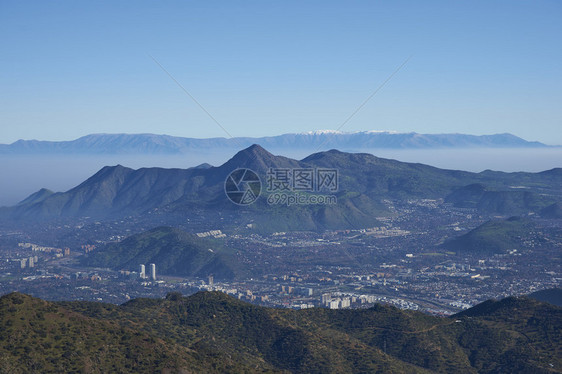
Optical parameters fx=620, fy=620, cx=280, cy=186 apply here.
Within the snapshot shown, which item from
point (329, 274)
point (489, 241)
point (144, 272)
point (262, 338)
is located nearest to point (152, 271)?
point (144, 272)

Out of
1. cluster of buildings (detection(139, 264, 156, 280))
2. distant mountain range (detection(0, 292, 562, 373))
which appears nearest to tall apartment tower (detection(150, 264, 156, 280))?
cluster of buildings (detection(139, 264, 156, 280))

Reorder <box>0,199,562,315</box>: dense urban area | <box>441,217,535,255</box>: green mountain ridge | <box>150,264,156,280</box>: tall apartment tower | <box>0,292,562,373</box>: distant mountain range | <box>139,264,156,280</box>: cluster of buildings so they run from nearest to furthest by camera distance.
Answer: <box>0,292,562,373</box>: distant mountain range
<box>0,199,562,315</box>: dense urban area
<box>139,264,156,280</box>: cluster of buildings
<box>150,264,156,280</box>: tall apartment tower
<box>441,217,535,255</box>: green mountain ridge

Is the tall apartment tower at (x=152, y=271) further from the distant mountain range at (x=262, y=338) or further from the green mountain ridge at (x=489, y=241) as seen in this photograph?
the green mountain ridge at (x=489, y=241)

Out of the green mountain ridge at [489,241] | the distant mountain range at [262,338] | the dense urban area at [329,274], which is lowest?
the dense urban area at [329,274]

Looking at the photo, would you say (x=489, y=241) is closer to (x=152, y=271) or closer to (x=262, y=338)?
(x=152, y=271)

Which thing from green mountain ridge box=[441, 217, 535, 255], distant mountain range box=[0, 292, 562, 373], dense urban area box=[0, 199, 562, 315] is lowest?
dense urban area box=[0, 199, 562, 315]

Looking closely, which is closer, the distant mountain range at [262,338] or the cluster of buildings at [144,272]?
the distant mountain range at [262,338]

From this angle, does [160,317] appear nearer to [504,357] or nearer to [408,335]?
[408,335]

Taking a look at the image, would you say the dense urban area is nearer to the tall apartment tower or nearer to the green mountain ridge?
the tall apartment tower

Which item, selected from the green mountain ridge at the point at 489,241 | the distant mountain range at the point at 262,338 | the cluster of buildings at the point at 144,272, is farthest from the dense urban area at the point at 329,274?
the distant mountain range at the point at 262,338
